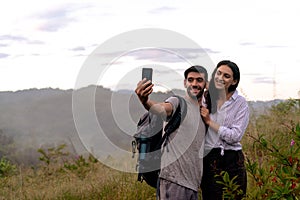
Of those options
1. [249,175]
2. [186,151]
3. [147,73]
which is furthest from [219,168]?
[147,73]

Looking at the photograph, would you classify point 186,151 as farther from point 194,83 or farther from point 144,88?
point 144,88

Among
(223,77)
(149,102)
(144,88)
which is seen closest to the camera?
(144,88)

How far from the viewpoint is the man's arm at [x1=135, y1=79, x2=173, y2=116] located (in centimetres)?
289

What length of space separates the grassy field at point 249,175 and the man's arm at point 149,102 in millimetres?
567

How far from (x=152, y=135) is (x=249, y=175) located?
895 millimetres

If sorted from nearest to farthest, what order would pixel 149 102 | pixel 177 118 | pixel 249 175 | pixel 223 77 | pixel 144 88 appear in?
pixel 144 88, pixel 149 102, pixel 177 118, pixel 223 77, pixel 249 175

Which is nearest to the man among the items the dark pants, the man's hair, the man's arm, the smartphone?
the man's hair

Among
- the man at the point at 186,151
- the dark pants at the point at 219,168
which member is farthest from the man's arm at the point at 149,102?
the dark pants at the point at 219,168

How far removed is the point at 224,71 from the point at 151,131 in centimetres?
70

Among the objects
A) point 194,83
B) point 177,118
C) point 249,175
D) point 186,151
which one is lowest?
point 249,175

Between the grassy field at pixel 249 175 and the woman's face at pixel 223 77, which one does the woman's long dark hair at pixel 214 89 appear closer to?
the woman's face at pixel 223 77

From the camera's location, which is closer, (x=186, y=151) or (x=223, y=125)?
(x=186, y=151)

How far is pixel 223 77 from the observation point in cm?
360

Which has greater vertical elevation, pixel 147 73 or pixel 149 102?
pixel 147 73
